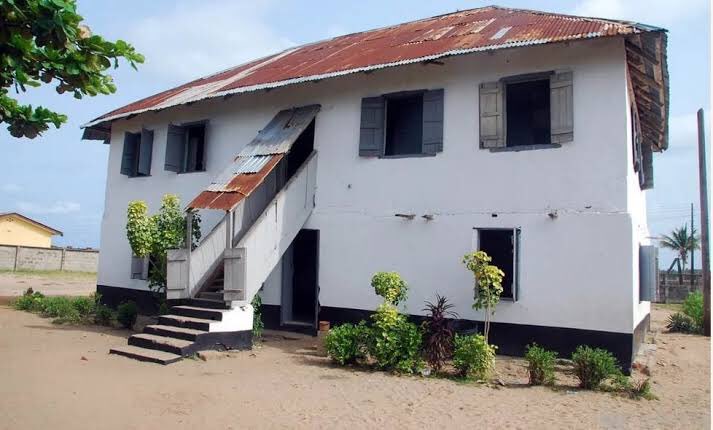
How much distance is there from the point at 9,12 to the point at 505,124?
25.4ft

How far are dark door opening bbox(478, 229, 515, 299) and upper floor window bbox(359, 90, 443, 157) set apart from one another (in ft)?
6.97

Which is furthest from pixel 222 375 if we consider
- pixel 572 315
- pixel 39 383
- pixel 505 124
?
pixel 505 124

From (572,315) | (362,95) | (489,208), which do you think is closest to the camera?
(572,315)

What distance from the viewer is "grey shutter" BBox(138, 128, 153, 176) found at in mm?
14719

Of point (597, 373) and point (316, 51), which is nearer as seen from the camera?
point (597, 373)

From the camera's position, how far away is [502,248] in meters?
9.98

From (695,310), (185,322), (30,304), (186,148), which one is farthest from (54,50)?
(695,310)

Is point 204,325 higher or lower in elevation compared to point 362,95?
lower

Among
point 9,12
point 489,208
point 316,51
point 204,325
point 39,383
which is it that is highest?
point 316,51

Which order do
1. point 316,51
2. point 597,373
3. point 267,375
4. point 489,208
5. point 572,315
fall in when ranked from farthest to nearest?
point 316,51, point 489,208, point 572,315, point 267,375, point 597,373

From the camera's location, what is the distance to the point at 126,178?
1561cm

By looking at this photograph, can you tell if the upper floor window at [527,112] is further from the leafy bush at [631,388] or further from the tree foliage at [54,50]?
the tree foliage at [54,50]

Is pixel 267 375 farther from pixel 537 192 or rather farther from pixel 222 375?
pixel 537 192

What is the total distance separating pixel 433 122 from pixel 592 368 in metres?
5.20
